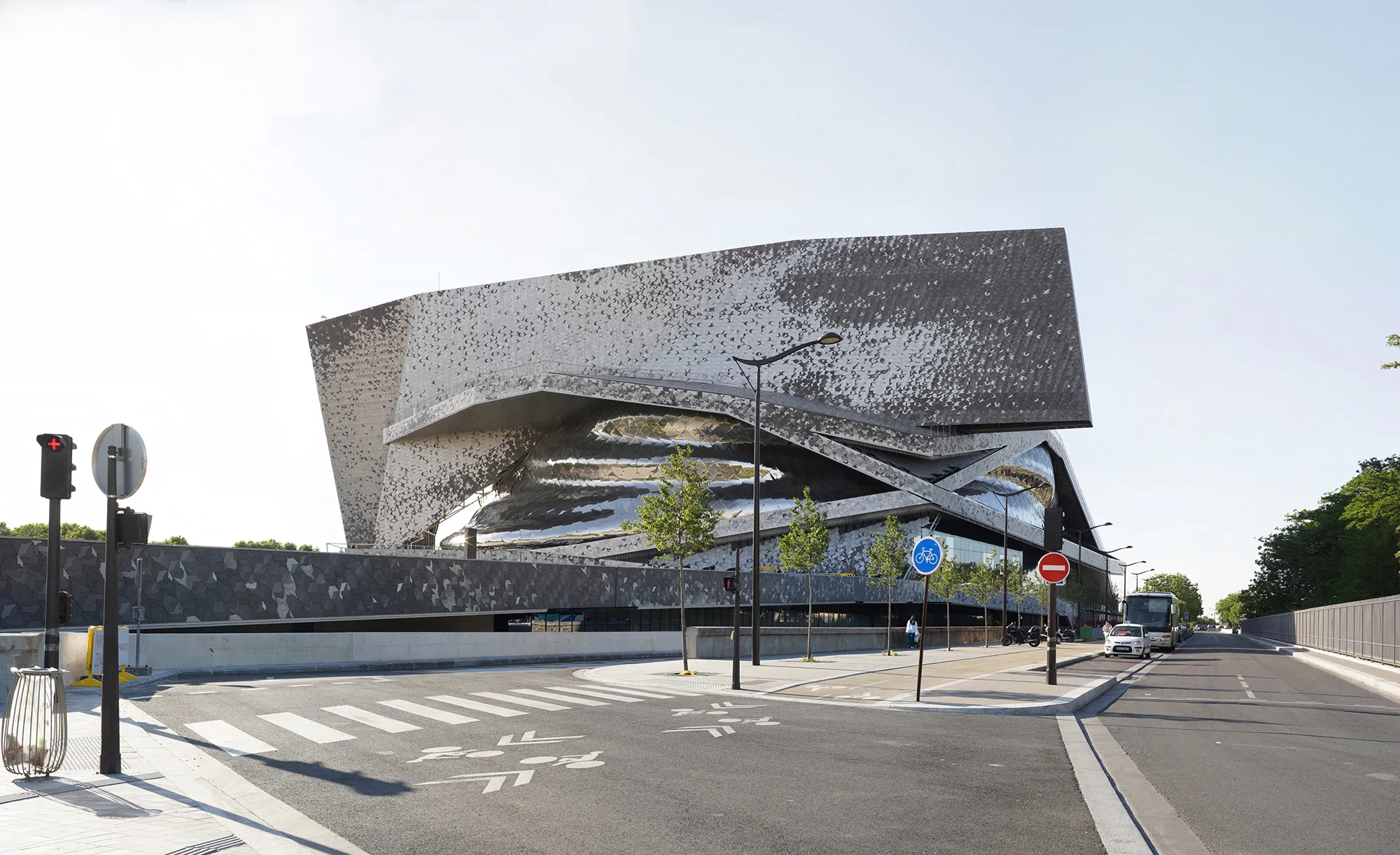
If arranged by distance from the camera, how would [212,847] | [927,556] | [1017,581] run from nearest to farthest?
[212,847], [927,556], [1017,581]

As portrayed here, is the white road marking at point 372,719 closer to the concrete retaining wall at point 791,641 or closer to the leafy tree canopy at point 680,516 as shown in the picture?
the concrete retaining wall at point 791,641

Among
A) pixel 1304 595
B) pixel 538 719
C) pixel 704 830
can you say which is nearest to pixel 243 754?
pixel 538 719

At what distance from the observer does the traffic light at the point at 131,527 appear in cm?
1017

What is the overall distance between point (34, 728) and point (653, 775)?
5.51m

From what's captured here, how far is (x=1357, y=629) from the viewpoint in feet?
135

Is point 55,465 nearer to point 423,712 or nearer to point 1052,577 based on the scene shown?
point 423,712

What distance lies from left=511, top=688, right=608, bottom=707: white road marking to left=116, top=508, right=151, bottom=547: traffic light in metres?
8.57

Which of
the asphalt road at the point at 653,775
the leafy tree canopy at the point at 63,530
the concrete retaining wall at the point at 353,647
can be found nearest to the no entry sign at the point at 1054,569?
the asphalt road at the point at 653,775

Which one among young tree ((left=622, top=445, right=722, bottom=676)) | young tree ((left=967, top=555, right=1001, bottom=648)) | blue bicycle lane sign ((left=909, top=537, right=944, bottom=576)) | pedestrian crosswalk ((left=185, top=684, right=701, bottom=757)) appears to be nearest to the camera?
pedestrian crosswalk ((left=185, top=684, right=701, bottom=757))

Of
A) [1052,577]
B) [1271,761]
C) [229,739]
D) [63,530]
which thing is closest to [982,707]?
[1052,577]

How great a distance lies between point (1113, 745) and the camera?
13.1 meters

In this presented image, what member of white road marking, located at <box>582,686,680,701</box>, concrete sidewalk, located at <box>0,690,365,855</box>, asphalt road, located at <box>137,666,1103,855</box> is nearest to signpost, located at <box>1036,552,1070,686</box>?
asphalt road, located at <box>137,666,1103,855</box>

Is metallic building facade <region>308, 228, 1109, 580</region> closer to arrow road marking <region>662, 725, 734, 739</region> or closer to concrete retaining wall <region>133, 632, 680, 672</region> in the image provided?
concrete retaining wall <region>133, 632, 680, 672</region>

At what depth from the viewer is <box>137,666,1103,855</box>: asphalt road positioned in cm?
750
